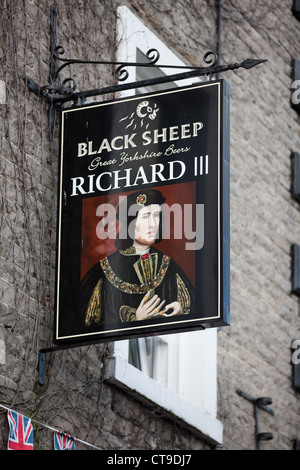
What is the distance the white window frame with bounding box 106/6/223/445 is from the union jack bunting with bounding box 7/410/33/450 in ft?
5.51

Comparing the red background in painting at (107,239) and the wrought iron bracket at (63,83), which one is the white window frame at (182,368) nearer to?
the wrought iron bracket at (63,83)

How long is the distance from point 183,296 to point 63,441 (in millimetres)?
1386

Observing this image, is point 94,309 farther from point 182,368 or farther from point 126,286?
point 182,368

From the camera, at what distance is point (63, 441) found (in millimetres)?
8391

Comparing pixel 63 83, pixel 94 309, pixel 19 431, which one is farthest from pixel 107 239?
pixel 19 431

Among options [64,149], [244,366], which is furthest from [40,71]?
[244,366]

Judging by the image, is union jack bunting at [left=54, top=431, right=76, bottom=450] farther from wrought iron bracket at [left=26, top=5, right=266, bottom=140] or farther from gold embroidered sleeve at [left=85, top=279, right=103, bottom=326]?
wrought iron bracket at [left=26, top=5, right=266, bottom=140]

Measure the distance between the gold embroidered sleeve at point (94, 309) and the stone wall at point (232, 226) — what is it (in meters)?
0.46

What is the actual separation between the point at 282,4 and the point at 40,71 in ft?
15.9

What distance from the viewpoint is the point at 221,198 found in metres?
7.98

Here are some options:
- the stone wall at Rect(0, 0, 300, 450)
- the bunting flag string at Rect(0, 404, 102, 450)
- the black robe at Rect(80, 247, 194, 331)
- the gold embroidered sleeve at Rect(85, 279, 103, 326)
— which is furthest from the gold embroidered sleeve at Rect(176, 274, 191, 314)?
the bunting flag string at Rect(0, 404, 102, 450)

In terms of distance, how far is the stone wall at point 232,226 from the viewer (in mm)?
8359
